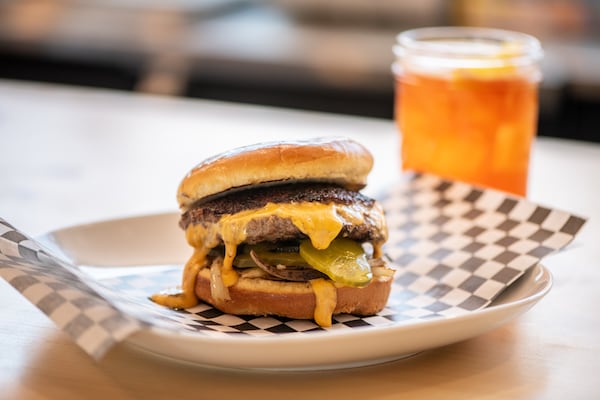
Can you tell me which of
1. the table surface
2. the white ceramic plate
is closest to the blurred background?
the table surface

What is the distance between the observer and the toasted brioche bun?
1343 mm

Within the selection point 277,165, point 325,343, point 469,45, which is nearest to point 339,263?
point 277,165

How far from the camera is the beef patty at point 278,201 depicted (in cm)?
133

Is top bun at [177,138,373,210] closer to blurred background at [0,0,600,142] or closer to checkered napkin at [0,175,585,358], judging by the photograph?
checkered napkin at [0,175,585,358]

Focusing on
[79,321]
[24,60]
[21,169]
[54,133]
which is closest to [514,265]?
[79,321]

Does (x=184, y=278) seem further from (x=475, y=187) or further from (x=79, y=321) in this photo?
(x=475, y=187)

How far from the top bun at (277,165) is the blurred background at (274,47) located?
8.53ft

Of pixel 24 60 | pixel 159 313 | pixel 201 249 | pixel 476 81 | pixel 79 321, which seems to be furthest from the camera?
pixel 24 60

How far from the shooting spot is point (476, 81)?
1.87 metres

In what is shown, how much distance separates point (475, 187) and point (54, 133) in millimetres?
1365

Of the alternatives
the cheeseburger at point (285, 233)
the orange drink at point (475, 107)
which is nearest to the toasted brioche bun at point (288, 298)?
the cheeseburger at point (285, 233)

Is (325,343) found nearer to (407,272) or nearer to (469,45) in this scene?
(407,272)

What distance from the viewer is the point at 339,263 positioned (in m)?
1.34

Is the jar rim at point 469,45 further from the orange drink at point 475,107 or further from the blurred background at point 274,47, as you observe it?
the blurred background at point 274,47
